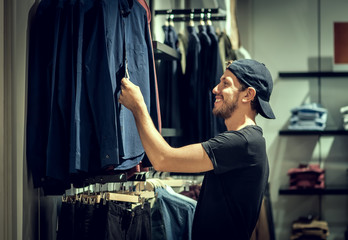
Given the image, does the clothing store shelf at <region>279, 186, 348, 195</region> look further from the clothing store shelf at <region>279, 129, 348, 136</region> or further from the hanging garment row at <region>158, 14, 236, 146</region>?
the hanging garment row at <region>158, 14, 236, 146</region>

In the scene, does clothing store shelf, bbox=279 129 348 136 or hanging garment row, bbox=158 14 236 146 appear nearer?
hanging garment row, bbox=158 14 236 146

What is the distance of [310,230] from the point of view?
15.0ft

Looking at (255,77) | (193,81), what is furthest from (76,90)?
(193,81)

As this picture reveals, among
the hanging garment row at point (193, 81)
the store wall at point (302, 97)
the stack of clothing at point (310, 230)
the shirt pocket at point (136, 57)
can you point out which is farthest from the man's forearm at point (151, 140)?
the store wall at point (302, 97)

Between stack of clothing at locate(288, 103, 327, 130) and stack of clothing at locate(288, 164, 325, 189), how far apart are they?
37 centimetres

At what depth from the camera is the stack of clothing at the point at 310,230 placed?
4.53 m

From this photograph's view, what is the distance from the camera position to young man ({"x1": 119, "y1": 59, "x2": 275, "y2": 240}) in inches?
83.4

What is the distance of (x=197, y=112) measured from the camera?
3.57 meters

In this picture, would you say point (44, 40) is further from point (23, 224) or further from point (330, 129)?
point (330, 129)

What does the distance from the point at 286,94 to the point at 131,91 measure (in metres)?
3.14

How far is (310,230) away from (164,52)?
7.58 feet

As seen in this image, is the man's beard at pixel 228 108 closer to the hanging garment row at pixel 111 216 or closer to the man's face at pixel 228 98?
the man's face at pixel 228 98

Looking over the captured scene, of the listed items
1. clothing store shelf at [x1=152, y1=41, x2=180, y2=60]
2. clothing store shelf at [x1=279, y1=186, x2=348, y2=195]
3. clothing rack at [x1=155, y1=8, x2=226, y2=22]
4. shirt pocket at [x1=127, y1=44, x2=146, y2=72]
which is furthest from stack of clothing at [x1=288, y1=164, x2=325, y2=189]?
shirt pocket at [x1=127, y1=44, x2=146, y2=72]

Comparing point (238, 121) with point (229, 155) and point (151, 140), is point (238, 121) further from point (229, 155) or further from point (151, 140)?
point (151, 140)
